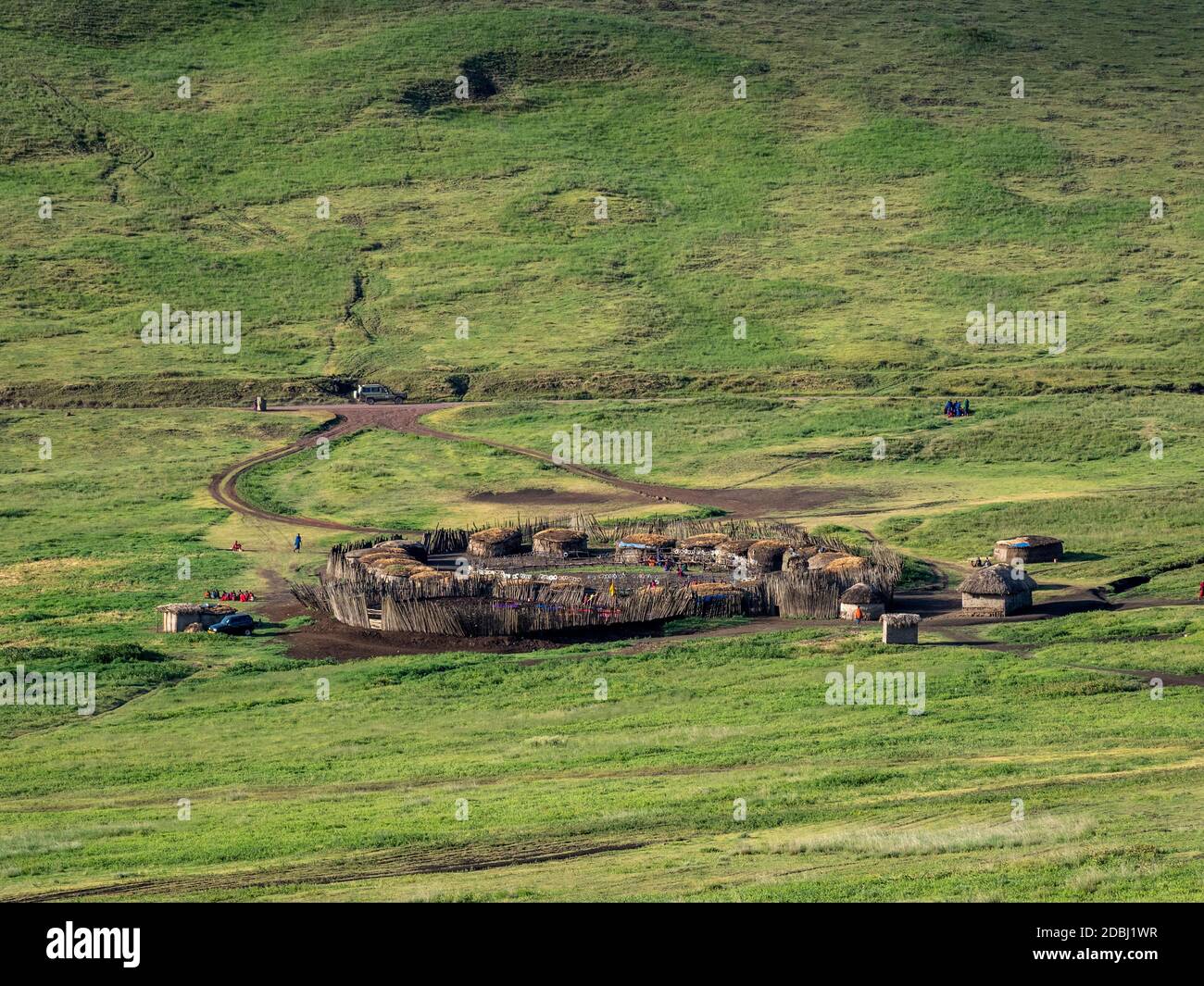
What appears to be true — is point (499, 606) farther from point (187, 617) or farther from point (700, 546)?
point (700, 546)

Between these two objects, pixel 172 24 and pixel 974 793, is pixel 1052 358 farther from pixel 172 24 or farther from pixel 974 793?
pixel 172 24

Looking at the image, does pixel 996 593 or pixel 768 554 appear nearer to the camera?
pixel 996 593

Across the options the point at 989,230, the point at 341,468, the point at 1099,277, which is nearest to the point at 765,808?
the point at 341,468

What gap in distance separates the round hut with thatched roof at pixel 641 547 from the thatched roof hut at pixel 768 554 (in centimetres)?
407

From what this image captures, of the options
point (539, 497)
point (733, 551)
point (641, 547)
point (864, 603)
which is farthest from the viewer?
point (539, 497)

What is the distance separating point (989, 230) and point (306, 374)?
59.9 m

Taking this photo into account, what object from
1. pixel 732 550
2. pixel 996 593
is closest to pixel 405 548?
pixel 732 550

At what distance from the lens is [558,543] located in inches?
2697

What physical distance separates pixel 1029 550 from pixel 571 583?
56.4 ft

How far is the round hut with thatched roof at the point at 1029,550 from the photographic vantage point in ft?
215

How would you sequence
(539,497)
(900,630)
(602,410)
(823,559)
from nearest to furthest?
(900,630), (823,559), (539,497), (602,410)

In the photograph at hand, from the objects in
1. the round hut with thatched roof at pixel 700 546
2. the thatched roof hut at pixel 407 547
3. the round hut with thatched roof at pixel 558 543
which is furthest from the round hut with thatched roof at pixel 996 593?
the thatched roof hut at pixel 407 547

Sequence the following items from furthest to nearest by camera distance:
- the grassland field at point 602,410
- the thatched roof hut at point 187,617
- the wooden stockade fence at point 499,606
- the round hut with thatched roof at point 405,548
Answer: the round hut with thatched roof at point 405,548, the thatched roof hut at point 187,617, the wooden stockade fence at point 499,606, the grassland field at point 602,410

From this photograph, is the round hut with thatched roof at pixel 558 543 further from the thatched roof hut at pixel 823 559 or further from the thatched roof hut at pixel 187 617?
the thatched roof hut at pixel 187 617
